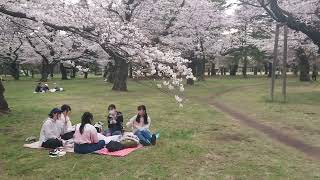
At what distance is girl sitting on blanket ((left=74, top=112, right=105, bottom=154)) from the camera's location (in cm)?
1262

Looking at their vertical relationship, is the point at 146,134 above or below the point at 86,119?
below

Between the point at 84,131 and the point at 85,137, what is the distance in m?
0.17

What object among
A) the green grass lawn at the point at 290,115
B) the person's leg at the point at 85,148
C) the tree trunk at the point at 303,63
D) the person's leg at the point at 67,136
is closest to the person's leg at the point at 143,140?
the person's leg at the point at 85,148

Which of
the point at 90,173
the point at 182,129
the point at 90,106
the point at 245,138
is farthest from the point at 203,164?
the point at 90,106

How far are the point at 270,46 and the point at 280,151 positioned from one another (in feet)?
141

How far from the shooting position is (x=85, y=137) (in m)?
12.6

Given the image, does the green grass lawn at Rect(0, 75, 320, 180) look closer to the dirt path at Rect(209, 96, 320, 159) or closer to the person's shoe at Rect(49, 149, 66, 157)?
the person's shoe at Rect(49, 149, 66, 157)

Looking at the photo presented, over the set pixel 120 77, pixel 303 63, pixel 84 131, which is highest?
pixel 303 63

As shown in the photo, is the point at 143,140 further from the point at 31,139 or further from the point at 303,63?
the point at 303,63

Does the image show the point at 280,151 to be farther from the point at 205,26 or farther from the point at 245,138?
the point at 205,26

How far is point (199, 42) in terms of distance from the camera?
51.0 metres

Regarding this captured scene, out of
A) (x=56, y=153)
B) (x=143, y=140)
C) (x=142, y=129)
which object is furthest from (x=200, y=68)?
(x=56, y=153)

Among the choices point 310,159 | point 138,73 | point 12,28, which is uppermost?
point 12,28

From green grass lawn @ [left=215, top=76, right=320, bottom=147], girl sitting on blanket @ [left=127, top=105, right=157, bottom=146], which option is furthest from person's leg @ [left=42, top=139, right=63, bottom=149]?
green grass lawn @ [left=215, top=76, right=320, bottom=147]
